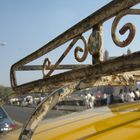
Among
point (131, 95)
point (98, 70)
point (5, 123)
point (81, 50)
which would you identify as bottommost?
A: point (5, 123)

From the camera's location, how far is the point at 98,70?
2135 millimetres

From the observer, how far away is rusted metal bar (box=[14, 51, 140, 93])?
195 cm

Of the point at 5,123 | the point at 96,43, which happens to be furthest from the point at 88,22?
the point at 5,123

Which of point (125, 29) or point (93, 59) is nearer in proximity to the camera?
point (125, 29)

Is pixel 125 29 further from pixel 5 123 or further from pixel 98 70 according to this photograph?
pixel 5 123

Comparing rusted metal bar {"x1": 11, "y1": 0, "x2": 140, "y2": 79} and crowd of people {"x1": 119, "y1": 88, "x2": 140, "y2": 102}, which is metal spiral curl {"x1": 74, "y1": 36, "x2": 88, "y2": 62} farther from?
crowd of people {"x1": 119, "y1": 88, "x2": 140, "y2": 102}

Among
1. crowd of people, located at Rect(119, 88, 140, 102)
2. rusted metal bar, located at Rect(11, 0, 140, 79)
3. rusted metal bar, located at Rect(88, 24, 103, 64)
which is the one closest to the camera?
rusted metal bar, located at Rect(11, 0, 140, 79)

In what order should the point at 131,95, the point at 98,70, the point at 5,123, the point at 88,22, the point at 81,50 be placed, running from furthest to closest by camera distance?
the point at 131,95, the point at 5,123, the point at 81,50, the point at 88,22, the point at 98,70

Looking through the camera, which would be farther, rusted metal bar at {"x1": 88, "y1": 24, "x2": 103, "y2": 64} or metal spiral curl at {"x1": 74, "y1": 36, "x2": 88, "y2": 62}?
metal spiral curl at {"x1": 74, "y1": 36, "x2": 88, "y2": 62}

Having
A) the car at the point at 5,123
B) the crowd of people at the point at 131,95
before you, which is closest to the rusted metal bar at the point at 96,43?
the crowd of people at the point at 131,95

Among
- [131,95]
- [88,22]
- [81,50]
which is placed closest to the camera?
[88,22]

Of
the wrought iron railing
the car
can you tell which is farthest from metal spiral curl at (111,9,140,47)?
the car

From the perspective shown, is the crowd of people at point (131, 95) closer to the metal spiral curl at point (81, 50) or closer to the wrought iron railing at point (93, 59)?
the metal spiral curl at point (81, 50)

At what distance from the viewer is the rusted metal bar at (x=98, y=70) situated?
1.95 m
